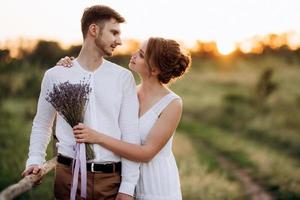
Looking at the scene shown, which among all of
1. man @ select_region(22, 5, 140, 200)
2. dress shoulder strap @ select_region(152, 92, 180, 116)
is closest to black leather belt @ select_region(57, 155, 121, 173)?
man @ select_region(22, 5, 140, 200)

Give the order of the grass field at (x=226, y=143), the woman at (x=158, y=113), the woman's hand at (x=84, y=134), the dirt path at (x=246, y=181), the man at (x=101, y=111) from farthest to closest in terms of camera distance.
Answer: the dirt path at (x=246, y=181) < the grass field at (x=226, y=143) < the woman at (x=158, y=113) < the man at (x=101, y=111) < the woman's hand at (x=84, y=134)

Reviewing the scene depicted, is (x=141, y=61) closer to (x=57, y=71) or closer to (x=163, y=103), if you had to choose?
(x=163, y=103)

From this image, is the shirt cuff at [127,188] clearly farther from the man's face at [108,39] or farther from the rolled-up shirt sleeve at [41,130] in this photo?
the man's face at [108,39]

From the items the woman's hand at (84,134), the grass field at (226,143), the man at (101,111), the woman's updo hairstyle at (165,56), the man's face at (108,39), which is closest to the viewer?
the woman's hand at (84,134)

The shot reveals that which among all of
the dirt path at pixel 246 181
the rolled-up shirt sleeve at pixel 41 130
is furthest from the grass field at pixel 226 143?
the rolled-up shirt sleeve at pixel 41 130

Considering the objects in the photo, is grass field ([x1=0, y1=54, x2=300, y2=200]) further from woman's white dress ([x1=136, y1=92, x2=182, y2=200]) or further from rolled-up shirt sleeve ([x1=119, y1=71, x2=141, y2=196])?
rolled-up shirt sleeve ([x1=119, y1=71, x2=141, y2=196])

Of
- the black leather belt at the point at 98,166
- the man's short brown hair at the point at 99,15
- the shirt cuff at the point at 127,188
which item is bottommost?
the shirt cuff at the point at 127,188

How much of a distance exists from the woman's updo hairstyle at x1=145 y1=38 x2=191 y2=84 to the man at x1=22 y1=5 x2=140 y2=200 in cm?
31

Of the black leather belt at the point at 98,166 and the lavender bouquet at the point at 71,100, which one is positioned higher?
the lavender bouquet at the point at 71,100

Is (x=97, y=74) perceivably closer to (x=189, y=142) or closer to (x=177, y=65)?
(x=177, y=65)

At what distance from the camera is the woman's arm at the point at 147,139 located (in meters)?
4.13

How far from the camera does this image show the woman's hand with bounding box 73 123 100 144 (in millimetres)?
4113

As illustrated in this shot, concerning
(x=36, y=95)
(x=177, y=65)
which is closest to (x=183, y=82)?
(x=36, y=95)

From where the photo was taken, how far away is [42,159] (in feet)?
14.5
